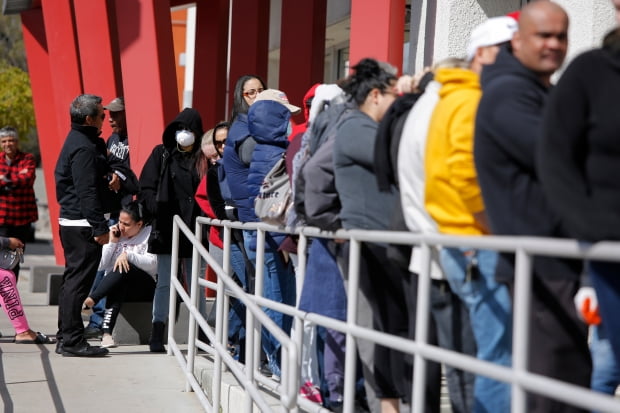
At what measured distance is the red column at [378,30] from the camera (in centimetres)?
769

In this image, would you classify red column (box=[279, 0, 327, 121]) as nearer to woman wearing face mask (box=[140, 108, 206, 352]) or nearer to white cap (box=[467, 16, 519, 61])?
woman wearing face mask (box=[140, 108, 206, 352])

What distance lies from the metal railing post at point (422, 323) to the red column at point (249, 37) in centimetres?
1044

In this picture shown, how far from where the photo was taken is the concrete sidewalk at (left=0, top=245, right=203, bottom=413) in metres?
7.06

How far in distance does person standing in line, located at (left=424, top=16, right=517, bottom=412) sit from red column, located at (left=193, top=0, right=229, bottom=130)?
40.0 ft

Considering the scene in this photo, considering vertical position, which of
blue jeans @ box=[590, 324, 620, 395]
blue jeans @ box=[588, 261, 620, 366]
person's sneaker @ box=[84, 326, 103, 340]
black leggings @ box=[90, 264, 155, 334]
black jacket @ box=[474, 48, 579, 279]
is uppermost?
black jacket @ box=[474, 48, 579, 279]

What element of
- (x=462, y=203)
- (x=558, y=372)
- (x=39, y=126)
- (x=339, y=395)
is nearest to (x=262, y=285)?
(x=339, y=395)

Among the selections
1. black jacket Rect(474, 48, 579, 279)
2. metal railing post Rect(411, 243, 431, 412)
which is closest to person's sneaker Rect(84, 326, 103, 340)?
metal railing post Rect(411, 243, 431, 412)

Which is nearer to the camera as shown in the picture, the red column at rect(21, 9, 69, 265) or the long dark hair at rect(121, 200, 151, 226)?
the long dark hair at rect(121, 200, 151, 226)

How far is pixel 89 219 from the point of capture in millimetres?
8328

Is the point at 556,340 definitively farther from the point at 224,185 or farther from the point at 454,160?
the point at 224,185

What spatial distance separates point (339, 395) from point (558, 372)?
1.95 metres

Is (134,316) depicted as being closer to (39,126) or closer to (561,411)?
(561,411)

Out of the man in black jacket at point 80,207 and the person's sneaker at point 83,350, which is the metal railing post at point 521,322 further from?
the person's sneaker at point 83,350

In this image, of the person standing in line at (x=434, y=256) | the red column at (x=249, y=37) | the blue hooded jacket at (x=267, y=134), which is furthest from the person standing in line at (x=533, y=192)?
the red column at (x=249, y=37)
